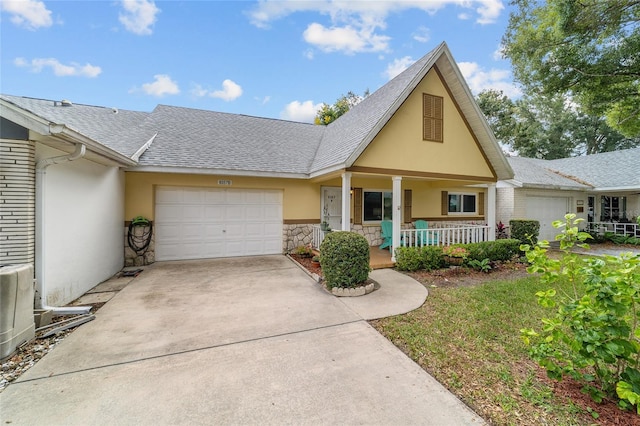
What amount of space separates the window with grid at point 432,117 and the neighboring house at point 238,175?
42 mm

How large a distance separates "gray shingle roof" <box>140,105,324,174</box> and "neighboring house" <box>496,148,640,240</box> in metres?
10.2

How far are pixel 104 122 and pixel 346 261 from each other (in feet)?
30.7

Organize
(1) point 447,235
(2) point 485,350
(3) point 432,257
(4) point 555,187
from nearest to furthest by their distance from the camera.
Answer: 1. (2) point 485,350
2. (3) point 432,257
3. (1) point 447,235
4. (4) point 555,187

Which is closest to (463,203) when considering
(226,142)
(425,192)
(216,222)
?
(425,192)

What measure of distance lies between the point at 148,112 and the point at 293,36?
7.19 m

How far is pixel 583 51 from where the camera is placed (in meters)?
7.66

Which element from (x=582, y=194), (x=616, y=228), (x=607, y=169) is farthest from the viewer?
(x=607, y=169)

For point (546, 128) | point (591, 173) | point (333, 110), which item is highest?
point (546, 128)

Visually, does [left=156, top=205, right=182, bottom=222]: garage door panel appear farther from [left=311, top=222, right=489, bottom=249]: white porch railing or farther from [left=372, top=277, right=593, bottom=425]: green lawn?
[left=372, top=277, right=593, bottom=425]: green lawn

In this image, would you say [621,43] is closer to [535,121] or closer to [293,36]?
[293,36]

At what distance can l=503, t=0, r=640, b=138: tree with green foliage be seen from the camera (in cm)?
707

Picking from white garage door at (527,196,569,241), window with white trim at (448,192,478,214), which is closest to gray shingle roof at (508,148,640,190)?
white garage door at (527,196,569,241)

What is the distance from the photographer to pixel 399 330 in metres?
3.92

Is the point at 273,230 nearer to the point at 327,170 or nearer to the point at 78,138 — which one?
the point at 327,170
